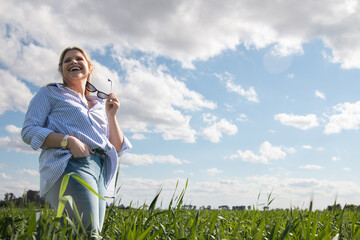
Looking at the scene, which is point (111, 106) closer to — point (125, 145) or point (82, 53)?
→ point (125, 145)

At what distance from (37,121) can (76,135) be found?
1.29 feet

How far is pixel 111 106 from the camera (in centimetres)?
379

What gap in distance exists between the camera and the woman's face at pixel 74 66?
357 centimetres

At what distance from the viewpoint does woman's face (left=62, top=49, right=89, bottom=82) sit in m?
3.57

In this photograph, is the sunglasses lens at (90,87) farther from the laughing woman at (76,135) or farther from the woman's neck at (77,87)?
the woman's neck at (77,87)

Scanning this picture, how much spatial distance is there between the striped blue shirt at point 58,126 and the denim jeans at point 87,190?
68mm

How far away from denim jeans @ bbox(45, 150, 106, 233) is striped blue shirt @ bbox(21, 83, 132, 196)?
7 cm

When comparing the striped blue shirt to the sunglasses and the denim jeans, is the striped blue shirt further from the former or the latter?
the sunglasses

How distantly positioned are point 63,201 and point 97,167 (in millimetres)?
1350

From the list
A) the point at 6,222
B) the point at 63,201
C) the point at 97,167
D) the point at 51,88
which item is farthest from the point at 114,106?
the point at 63,201

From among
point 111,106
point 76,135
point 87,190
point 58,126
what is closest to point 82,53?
point 111,106

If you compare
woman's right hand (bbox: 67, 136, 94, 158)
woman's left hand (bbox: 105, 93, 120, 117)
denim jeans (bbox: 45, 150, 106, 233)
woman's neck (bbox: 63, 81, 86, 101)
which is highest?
woman's neck (bbox: 63, 81, 86, 101)

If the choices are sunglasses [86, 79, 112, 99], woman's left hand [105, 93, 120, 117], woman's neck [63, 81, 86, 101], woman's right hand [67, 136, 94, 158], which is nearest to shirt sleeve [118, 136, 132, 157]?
Answer: woman's left hand [105, 93, 120, 117]

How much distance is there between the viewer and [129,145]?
12.5ft
